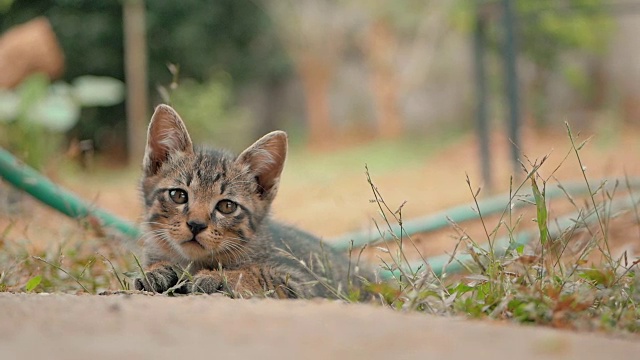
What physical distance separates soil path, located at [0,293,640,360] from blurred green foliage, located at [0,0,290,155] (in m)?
14.5

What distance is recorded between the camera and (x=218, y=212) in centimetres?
375

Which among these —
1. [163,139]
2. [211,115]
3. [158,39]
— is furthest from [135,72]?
[163,139]

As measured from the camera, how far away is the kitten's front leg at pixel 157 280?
11.0ft

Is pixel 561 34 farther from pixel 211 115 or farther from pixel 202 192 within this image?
pixel 202 192

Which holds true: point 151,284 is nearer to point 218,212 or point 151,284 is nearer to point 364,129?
point 218,212

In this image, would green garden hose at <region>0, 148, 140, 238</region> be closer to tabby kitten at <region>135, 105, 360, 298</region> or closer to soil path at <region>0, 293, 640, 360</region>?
tabby kitten at <region>135, 105, 360, 298</region>

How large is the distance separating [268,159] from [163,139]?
0.49 metres

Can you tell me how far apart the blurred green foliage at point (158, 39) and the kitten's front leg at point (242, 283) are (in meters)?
13.3

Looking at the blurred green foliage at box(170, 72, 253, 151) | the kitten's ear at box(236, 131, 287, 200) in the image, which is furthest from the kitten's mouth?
the blurred green foliage at box(170, 72, 253, 151)

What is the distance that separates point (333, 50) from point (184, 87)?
4.21 meters

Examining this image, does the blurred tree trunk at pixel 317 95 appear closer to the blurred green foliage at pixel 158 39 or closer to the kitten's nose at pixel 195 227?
the blurred green foliage at pixel 158 39

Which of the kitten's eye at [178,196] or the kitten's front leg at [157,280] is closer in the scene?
the kitten's front leg at [157,280]

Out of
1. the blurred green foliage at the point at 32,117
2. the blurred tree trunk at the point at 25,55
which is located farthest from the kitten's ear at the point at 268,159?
the blurred tree trunk at the point at 25,55

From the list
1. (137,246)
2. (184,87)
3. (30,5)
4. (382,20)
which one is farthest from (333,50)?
(137,246)
